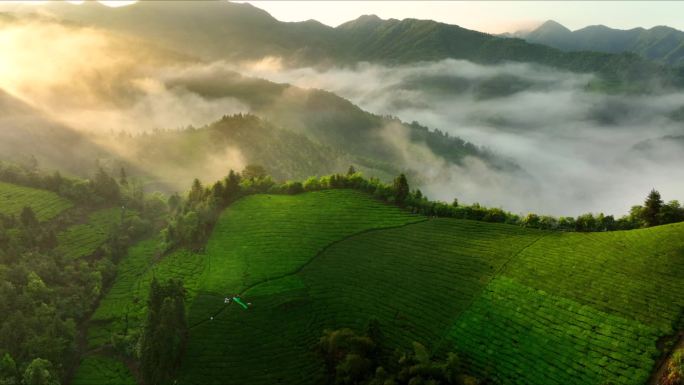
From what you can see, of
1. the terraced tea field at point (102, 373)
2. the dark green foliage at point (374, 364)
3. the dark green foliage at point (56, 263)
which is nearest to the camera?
the dark green foliage at point (374, 364)

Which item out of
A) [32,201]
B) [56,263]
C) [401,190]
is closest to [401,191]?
[401,190]

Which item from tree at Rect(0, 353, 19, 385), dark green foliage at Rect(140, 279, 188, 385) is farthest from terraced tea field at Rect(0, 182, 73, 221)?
dark green foliage at Rect(140, 279, 188, 385)

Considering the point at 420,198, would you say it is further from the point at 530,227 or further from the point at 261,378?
the point at 261,378

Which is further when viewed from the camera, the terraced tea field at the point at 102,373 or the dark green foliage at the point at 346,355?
the terraced tea field at the point at 102,373

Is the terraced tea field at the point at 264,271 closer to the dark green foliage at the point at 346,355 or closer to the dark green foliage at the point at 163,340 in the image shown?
the dark green foliage at the point at 163,340

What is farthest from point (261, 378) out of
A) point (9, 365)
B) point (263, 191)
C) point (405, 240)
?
point (263, 191)

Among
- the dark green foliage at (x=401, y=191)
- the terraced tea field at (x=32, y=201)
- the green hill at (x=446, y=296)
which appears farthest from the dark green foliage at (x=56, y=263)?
the dark green foliage at (x=401, y=191)
